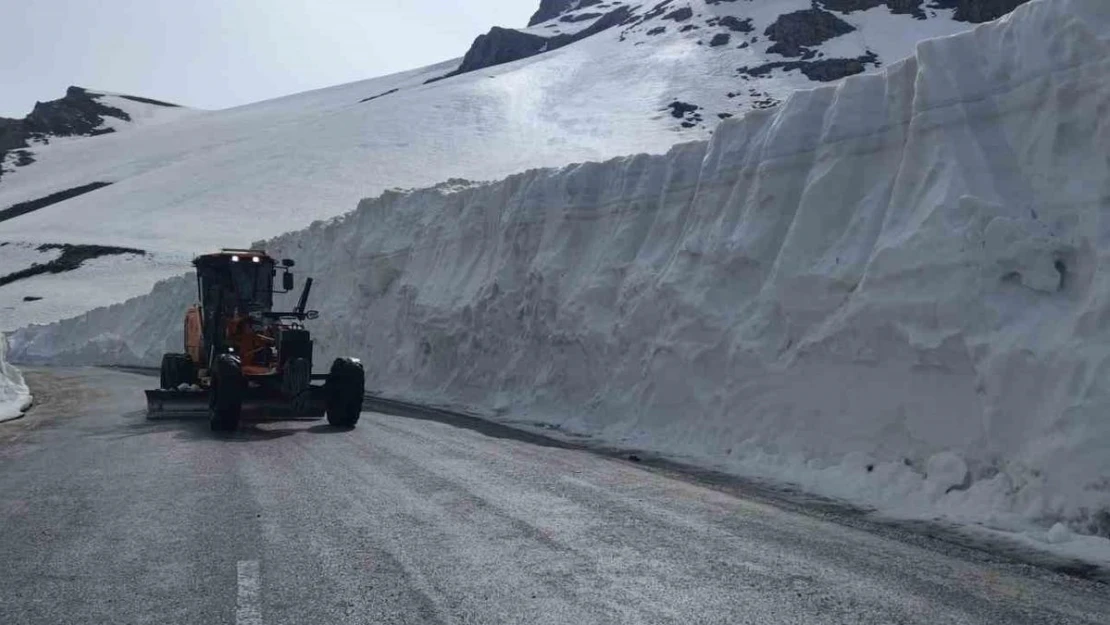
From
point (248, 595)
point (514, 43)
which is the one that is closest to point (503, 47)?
point (514, 43)

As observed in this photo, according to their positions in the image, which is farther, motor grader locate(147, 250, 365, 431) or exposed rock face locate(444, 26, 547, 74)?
exposed rock face locate(444, 26, 547, 74)

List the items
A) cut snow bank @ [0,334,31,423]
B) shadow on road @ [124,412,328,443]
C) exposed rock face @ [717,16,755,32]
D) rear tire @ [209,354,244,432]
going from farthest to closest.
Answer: exposed rock face @ [717,16,755,32] → cut snow bank @ [0,334,31,423] → rear tire @ [209,354,244,432] → shadow on road @ [124,412,328,443]

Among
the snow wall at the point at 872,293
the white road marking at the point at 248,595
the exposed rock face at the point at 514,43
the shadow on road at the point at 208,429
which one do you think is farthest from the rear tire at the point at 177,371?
the exposed rock face at the point at 514,43

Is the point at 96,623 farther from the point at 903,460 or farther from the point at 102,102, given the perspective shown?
the point at 102,102

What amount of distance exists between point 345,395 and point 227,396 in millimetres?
1648

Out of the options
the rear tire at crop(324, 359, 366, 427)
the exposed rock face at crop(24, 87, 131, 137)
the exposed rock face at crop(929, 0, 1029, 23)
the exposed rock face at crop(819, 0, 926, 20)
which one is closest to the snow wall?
the rear tire at crop(324, 359, 366, 427)

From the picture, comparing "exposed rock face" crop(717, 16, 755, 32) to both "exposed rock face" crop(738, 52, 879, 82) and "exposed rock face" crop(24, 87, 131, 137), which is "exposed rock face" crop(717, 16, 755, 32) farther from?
"exposed rock face" crop(24, 87, 131, 137)

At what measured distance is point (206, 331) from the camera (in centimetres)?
1684

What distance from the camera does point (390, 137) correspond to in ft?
314

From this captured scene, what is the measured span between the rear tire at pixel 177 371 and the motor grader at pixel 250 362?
2 cm

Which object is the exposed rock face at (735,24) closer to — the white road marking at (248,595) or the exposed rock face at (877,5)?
the exposed rock face at (877,5)

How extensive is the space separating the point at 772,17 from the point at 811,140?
10882 centimetres

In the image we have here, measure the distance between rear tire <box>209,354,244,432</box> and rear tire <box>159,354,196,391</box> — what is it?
4684mm

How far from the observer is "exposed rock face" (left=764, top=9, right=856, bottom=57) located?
346 ft
